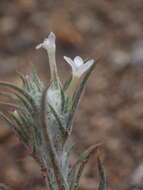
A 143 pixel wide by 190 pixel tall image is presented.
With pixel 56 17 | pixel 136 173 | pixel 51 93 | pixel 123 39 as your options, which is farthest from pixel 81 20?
pixel 51 93

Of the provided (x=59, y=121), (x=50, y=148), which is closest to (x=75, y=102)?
(x=59, y=121)

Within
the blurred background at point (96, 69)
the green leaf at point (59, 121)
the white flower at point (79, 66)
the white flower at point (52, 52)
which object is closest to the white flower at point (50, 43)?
the white flower at point (52, 52)

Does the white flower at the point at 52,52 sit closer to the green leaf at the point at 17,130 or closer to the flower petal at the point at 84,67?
the flower petal at the point at 84,67

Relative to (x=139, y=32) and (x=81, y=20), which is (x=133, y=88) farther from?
(x=81, y=20)

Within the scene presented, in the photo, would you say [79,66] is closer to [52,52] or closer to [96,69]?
[52,52]

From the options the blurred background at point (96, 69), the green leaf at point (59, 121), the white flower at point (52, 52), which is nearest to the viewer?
the green leaf at point (59, 121)

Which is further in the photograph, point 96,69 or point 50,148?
point 96,69

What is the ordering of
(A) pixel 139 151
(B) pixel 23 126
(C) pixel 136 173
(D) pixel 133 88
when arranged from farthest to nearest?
(D) pixel 133 88, (A) pixel 139 151, (C) pixel 136 173, (B) pixel 23 126

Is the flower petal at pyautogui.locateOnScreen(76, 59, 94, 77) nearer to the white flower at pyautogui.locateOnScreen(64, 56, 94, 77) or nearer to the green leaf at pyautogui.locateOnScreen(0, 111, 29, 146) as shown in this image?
the white flower at pyautogui.locateOnScreen(64, 56, 94, 77)

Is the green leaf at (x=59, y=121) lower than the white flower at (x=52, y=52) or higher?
lower
